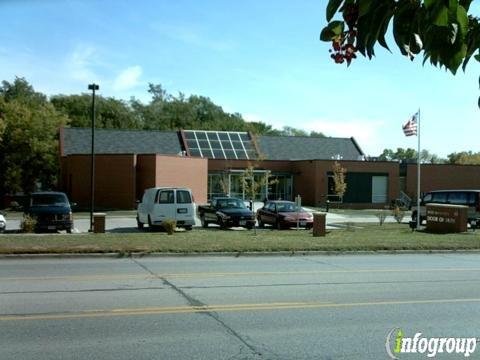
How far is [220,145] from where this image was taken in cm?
5444

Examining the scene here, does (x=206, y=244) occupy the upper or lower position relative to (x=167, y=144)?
lower

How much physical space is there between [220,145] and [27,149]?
16514mm

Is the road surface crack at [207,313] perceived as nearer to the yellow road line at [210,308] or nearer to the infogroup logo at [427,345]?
the yellow road line at [210,308]

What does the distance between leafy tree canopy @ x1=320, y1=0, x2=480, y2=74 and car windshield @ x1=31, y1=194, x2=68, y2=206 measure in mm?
23074

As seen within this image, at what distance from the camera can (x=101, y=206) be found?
4291cm

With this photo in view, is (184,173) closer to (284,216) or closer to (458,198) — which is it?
(284,216)

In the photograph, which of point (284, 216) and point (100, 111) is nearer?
point (284, 216)

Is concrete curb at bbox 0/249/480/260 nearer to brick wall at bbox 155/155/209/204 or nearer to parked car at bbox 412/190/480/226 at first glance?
parked car at bbox 412/190/480/226

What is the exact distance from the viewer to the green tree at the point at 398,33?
215 cm

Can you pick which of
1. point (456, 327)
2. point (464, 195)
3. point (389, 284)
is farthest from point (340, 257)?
point (464, 195)

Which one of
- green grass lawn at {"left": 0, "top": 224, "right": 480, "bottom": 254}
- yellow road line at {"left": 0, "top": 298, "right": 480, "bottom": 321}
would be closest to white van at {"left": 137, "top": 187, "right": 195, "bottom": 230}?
green grass lawn at {"left": 0, "top": 224, "right": 480, "bottom": 254}

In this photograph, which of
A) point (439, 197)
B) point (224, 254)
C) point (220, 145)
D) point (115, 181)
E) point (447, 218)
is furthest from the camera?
point (220, 145)

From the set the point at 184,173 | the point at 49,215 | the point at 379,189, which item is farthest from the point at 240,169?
the point at 49,215

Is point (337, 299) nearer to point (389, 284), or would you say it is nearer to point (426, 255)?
point (389, 284)
